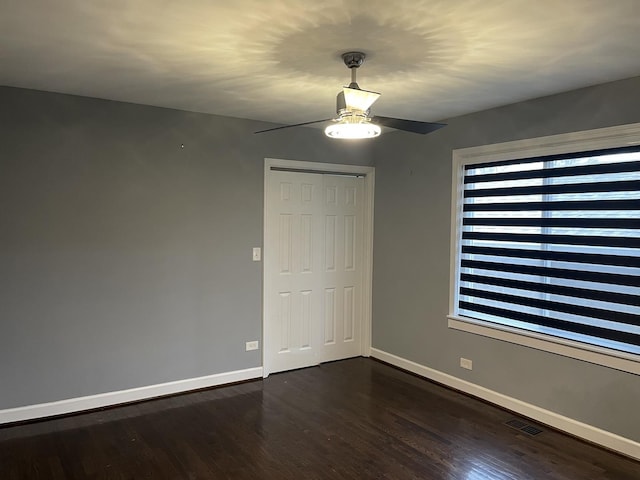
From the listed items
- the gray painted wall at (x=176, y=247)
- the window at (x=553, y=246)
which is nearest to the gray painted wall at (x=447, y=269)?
the gray painted wall at (x=176, y=247)

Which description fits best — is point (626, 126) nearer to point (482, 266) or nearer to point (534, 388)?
point (482, 266)

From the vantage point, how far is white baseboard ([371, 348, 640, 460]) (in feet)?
10.2

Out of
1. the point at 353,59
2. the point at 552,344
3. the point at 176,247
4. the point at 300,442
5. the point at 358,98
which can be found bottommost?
the point at 300,442

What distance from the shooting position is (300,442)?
325 centimetres

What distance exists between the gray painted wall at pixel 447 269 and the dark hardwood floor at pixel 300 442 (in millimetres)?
275

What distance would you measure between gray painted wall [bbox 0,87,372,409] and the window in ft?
6.27

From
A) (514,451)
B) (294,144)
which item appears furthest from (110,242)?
(514,451)

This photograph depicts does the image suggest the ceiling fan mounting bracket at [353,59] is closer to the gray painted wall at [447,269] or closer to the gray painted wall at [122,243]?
the gray painted wall at [447,269]

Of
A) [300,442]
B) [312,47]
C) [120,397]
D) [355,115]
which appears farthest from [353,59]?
[120,397]

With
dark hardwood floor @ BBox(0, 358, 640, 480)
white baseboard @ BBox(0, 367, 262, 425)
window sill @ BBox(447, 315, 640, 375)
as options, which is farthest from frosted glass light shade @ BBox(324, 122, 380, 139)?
white baseboard @ BBox(0, 367, 262, 425)

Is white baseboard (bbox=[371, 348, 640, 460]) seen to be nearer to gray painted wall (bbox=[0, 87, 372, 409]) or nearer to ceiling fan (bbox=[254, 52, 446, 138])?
gray painted wall (bbox=[0, 87, 372, 409])

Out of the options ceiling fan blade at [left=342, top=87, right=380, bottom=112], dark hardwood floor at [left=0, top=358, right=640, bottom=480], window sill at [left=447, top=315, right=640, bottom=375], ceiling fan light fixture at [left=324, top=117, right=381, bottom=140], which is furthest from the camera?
window sill at [left=447, top=315, right=640, bottom=375]

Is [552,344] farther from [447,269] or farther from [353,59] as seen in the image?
[353,59]

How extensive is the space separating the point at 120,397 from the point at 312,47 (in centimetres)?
313
